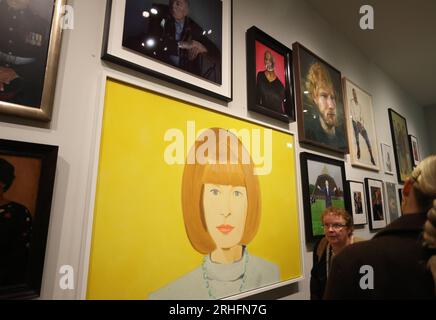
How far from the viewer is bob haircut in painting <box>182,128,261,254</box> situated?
91 cm

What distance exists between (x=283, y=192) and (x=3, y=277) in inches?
41.6

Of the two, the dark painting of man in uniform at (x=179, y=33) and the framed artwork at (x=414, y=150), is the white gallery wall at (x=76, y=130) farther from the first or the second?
the framed artwork at (x=414, y=150)

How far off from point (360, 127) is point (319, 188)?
89 cm

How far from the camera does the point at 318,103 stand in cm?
165

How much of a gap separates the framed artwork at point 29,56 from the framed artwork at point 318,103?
1.20 m

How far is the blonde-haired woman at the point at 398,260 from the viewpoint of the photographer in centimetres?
60

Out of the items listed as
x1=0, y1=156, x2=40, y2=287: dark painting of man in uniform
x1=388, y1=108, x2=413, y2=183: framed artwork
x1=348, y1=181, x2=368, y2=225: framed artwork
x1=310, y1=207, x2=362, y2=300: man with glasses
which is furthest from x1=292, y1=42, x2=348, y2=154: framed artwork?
x1=0, y1=156, x2=40, y2=287: dark painting of man in uniform

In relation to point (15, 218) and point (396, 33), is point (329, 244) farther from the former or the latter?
point (396, 33)

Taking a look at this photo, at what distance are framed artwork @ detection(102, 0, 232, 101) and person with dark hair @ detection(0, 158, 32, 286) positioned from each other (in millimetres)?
437
